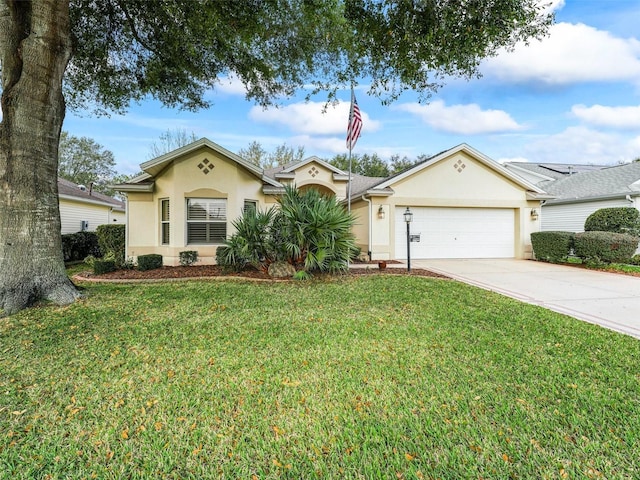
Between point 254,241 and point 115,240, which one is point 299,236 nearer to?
point 254,241

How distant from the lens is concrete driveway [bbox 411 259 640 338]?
5473 millimetres

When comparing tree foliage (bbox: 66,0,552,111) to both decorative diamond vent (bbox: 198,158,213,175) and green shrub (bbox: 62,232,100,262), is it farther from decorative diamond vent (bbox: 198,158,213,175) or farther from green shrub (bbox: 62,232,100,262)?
green shrub (bbox: 62,232,100,262)

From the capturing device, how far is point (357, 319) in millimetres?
5051

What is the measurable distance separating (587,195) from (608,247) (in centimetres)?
621

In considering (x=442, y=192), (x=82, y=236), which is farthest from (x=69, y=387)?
(x=82, y=236)

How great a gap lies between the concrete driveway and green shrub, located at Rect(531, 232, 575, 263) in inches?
24.7

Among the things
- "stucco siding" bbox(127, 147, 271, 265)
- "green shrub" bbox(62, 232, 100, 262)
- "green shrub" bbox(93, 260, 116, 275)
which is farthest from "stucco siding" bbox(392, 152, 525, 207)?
"green shrub" bbox(62, 232, 100, 262)

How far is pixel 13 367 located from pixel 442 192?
13.4m

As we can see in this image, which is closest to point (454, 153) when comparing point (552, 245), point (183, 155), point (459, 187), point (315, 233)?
point (459, 187)

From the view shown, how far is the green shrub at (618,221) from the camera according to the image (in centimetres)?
1220

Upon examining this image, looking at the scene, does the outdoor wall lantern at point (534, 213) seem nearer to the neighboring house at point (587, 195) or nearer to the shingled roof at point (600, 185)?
the neighboring house at point (587, 195)

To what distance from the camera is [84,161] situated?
33812mm

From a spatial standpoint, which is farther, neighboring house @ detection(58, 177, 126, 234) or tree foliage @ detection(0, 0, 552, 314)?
neighboring house @ detection(58, 177, 126, 234)

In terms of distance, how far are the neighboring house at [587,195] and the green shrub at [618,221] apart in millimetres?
1705
